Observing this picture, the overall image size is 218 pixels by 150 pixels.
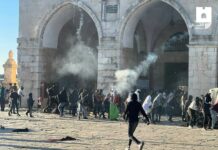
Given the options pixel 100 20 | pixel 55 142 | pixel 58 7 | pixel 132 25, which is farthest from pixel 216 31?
pixel 55 142

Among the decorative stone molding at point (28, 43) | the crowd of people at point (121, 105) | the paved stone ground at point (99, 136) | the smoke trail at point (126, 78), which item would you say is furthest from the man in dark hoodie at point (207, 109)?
the decorative stone molding at point (28, 43)

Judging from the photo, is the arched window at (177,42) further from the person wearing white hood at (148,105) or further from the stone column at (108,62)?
the person wearing white hood at (148,105)

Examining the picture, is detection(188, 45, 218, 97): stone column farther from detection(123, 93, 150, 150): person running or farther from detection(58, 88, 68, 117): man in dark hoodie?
detection(123, 93, 150, 150): person running

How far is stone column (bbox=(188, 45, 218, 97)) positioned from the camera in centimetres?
1709

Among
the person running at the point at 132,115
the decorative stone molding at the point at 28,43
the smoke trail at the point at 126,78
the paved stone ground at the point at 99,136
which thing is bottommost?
the paved stone ground at the point at 99,136

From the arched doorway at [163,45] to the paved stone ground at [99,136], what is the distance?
6929 mm

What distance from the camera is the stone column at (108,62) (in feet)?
63.9

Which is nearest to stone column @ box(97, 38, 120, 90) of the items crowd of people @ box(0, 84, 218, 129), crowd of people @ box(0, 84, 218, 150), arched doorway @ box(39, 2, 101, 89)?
crowd of people @ box(0, 84, 218, 129)

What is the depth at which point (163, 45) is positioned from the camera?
23.3 metres

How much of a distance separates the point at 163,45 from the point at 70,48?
5.11 metres

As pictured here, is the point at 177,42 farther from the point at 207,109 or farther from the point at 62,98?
the point at 207,109

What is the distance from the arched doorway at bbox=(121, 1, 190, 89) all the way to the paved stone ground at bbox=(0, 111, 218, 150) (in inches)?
273

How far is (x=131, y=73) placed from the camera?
796 inches

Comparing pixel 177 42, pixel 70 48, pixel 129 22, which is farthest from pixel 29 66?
pixel 177 42
